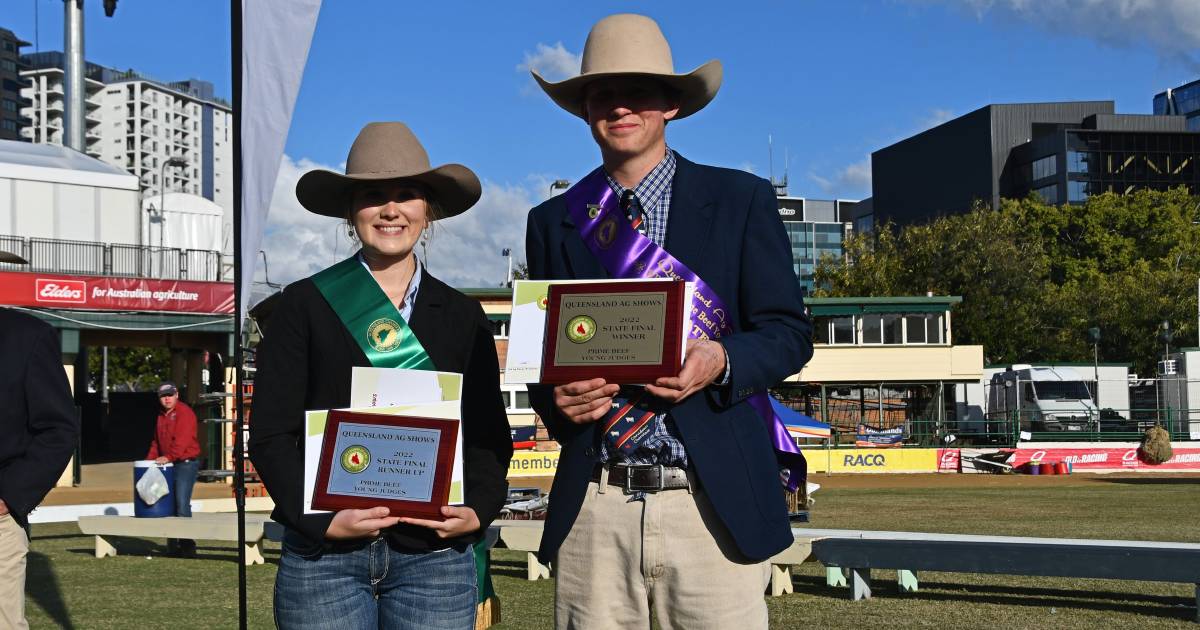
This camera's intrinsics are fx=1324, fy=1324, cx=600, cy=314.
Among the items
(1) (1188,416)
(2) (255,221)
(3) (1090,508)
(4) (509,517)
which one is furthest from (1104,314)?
(2) (255,221)

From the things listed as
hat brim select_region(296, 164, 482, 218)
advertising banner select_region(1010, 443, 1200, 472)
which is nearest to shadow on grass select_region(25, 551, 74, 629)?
hat brim select_region(296, 164, 482, 218)

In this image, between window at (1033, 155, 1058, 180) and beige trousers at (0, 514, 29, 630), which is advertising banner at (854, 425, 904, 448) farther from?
window at (1033, 155, 1058, 180)

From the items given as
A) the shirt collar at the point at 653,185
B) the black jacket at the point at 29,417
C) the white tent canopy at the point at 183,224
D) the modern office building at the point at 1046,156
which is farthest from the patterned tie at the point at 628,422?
the modern office building at the point at 1046,156

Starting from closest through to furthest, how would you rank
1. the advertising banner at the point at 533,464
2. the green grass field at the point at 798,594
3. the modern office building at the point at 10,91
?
the green grass field at the point at 798,594, the advertising banner at the point at 533,464, the modern office building at the point at 10,91

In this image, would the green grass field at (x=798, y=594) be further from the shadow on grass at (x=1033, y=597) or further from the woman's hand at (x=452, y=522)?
the woman's hand at (x=452, y=522)

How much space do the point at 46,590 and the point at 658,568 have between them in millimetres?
10288

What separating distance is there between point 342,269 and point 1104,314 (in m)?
62.8

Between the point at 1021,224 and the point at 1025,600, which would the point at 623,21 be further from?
the point at 1021,224

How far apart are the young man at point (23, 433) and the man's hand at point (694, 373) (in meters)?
2.46

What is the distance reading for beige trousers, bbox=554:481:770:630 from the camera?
11.0ft

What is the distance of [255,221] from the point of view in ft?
16.0

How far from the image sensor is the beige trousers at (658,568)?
335 centimetres

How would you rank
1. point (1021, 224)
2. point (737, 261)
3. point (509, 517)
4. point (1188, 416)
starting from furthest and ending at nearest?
point (1021, 224), point (1188, 416), point (509, 517), point (737, 261)

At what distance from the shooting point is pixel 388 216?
377 centimetres
